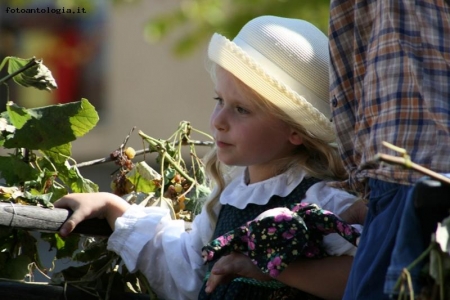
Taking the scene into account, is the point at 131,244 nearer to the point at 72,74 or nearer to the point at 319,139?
the point at 319,139

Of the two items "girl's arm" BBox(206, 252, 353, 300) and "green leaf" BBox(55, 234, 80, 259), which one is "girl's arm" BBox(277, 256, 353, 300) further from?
"green leaf" BBox(55, 234, 80, 259)

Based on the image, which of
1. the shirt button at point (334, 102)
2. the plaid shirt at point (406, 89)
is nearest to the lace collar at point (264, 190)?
the shirt button at point (334, 102)

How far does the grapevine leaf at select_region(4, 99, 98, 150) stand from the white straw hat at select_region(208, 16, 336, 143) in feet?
1.17

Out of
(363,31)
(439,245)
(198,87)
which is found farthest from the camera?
(198,87)

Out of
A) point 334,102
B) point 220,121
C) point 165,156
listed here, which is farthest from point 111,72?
point 334,102

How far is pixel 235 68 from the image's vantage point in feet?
7.43

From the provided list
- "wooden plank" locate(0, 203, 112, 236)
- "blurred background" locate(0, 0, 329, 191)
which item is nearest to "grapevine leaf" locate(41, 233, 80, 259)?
"wooden plank" locate(0, 203, 112, 236)

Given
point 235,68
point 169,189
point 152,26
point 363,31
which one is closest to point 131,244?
point 169,189

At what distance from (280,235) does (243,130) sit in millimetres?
428

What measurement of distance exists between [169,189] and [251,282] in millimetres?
593

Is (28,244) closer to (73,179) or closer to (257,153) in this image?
(73,179)

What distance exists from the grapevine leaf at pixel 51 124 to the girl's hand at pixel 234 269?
0.64 m

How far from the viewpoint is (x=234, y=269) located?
1.99 m

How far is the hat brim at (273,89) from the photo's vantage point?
2258mm
